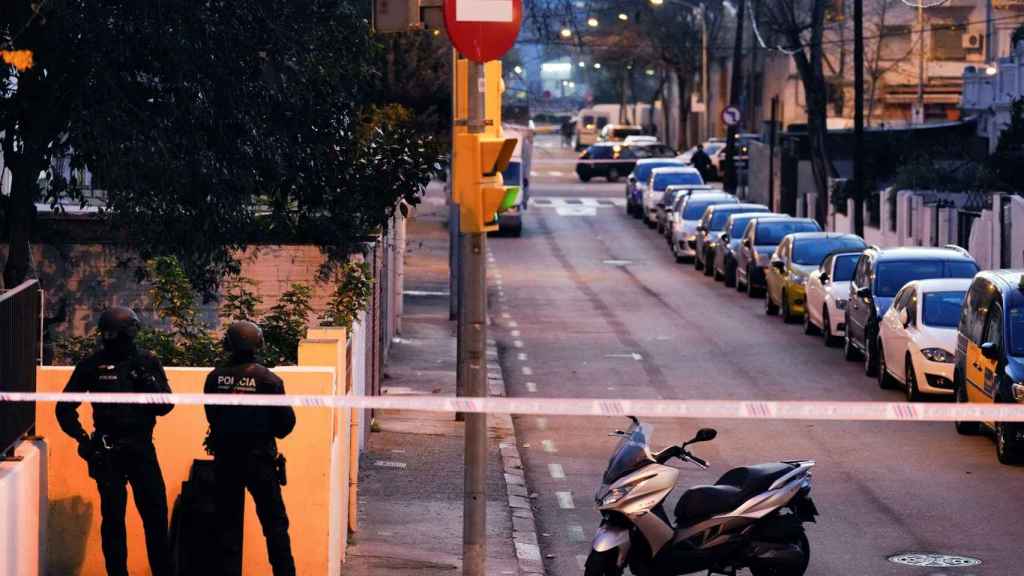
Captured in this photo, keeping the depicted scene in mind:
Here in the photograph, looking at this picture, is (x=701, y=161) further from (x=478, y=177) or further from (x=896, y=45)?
(x=478, y=177)

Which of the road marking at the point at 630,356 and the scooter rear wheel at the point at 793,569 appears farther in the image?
the road marking at the point at 630,356

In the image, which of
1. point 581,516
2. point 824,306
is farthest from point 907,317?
point 581,516

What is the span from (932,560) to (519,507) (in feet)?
11.2

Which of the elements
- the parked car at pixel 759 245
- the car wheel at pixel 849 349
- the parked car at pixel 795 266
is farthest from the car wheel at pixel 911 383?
the parked car at pixel 759 245

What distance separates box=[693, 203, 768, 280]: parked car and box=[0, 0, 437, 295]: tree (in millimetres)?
22465

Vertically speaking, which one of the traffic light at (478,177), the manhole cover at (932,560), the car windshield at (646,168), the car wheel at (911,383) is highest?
the traffic light at (478,177)

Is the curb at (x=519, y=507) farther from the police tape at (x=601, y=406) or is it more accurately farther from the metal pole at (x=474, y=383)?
the police tape at (x=601, y=406)

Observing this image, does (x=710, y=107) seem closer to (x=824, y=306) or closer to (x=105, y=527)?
(x=824, y=306)

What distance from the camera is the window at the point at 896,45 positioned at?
79.1 m

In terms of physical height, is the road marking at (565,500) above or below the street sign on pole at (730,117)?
below

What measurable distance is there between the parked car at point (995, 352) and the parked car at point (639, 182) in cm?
3963

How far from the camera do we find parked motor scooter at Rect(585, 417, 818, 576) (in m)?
10.7

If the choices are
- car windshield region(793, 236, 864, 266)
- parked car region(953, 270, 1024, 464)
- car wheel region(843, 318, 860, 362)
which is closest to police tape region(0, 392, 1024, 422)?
parked car region(953, 270, 1024, 464)

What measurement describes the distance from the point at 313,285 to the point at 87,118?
3.35 m
